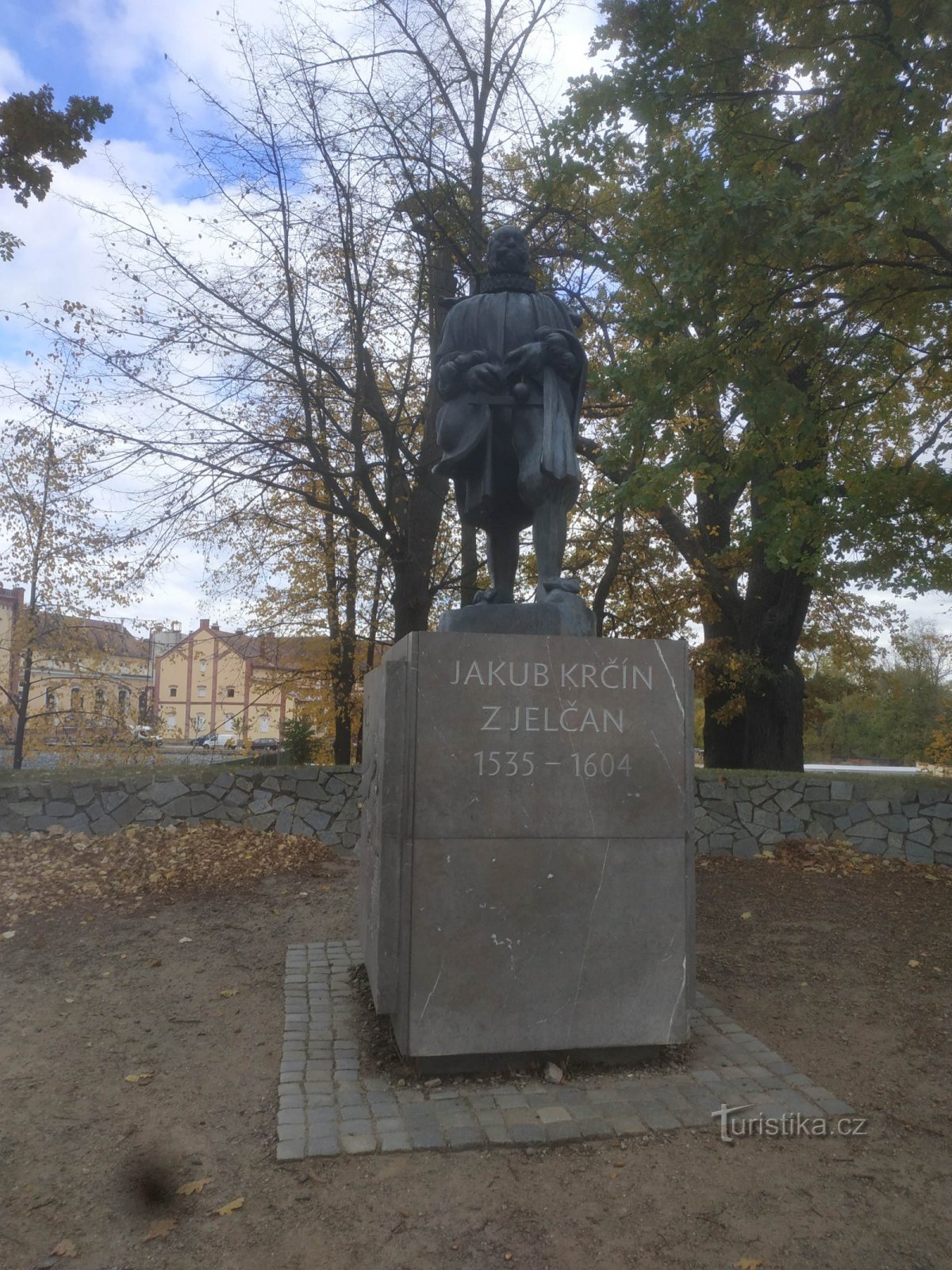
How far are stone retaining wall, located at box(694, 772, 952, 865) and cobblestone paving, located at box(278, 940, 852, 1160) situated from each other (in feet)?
19.0

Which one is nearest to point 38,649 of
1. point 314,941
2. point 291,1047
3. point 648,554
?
point 648,554

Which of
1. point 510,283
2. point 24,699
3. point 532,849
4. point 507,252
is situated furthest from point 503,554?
point 24,699

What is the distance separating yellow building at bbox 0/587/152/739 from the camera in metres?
16.2

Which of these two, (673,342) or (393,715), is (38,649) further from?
(393,715)

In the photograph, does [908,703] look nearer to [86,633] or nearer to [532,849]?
[86,633]

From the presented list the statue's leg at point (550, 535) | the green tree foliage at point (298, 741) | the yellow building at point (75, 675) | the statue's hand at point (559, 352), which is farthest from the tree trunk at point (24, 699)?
the statue's hand at point (559, 352)

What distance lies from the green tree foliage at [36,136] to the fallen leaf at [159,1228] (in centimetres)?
689

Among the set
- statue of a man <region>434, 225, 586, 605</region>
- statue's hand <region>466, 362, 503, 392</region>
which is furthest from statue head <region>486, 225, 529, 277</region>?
statue's hand <region>466, 362, 503, 392</region>

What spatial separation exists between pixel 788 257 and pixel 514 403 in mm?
3995

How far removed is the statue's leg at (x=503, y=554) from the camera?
507 centimetres

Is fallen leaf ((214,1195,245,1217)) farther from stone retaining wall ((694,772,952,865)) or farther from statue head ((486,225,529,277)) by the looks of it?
stone retaining wall ((694,772,952,865))

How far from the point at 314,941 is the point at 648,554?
10.9 meters

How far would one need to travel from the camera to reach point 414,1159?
3.28 metres
